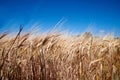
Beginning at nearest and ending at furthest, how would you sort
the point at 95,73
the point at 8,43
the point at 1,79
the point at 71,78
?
the point at 1,79 < the point at 8,43 < the point at 71,78 < the point at 95,73

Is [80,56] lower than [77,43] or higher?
lower

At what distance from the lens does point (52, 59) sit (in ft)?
7.61

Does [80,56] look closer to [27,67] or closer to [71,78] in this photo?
[71,78]

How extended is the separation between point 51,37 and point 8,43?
46 centimetres

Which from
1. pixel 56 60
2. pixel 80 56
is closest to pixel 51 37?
pixel 56 60

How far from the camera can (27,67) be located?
208 centimetres

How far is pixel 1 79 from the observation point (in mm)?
1578

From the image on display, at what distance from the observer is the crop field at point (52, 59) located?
177 cm

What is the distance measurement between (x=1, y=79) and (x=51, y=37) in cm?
74

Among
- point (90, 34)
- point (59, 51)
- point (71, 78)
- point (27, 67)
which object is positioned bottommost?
point (71, 78)

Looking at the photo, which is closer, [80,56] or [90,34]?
[80,56]

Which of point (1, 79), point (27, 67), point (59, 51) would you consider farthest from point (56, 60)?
point (1, 79)

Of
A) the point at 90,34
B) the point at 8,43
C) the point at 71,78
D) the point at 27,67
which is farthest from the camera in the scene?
the point at 90,34

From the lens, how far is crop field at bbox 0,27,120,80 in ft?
5.81
